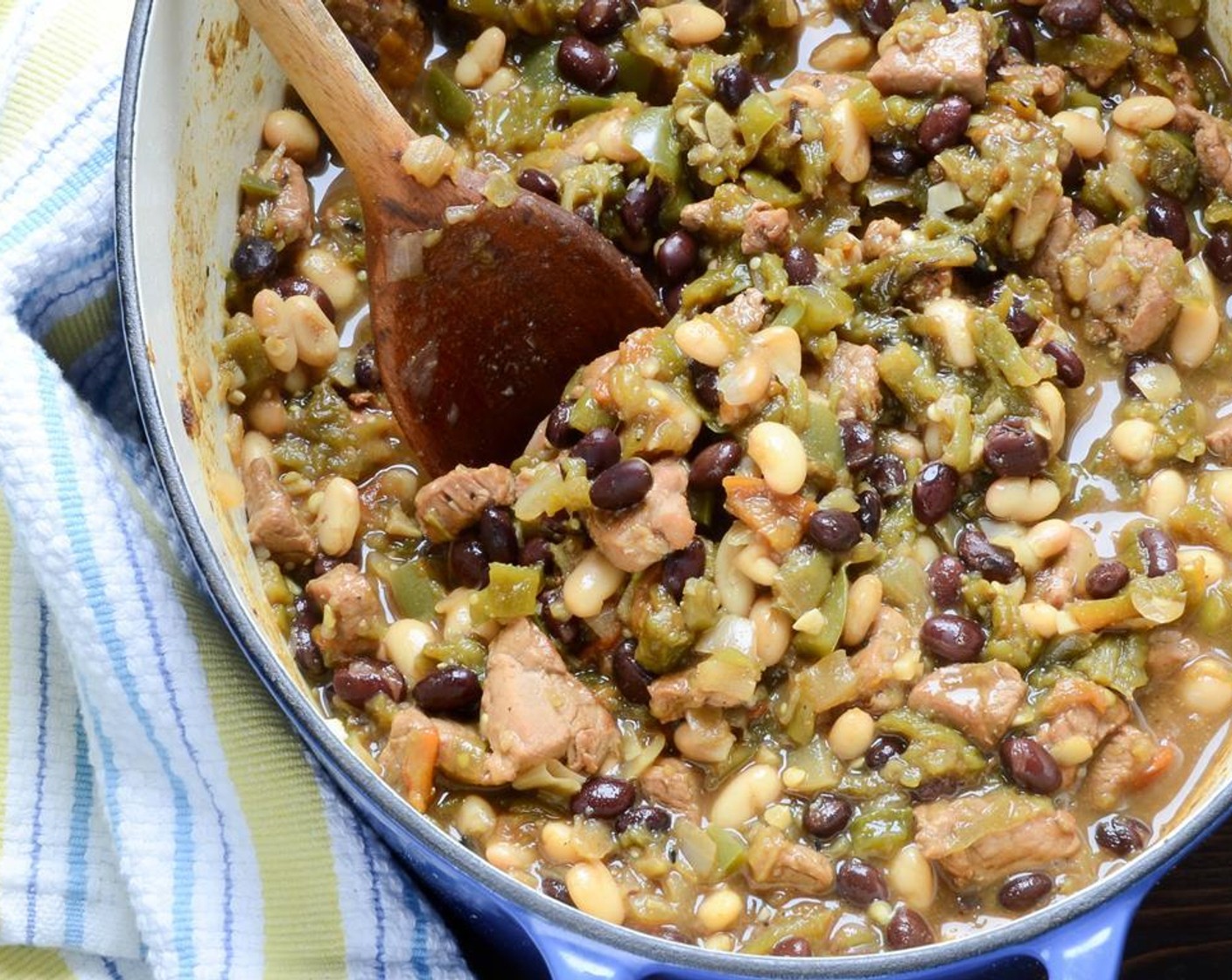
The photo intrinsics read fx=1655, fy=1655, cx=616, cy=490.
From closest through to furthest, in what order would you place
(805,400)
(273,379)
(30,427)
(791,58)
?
(30,427)
(805,400)
(273,379)
(791,58)

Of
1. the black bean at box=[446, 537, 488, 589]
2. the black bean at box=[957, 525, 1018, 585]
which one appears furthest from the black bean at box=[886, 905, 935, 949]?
the black bean at box=[446, 537, 488, 589]

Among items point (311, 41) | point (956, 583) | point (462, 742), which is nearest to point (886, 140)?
point (956, 583)

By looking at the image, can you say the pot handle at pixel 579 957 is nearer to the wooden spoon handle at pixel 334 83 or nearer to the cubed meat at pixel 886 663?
the cubed meat at pixel 886 663

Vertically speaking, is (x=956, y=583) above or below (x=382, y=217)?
below

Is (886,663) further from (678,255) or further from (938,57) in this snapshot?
(938,57)

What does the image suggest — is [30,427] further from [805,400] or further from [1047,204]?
[1047,204]

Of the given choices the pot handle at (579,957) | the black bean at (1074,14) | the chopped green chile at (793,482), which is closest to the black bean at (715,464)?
the chopped green chile at (793,482)
